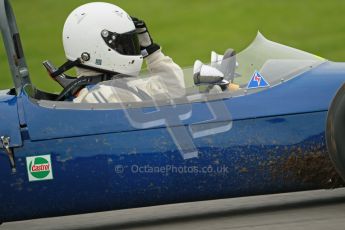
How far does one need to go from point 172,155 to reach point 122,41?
99 centimetres

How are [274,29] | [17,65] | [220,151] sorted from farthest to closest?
[274,29]
[17,65]
[220,151]

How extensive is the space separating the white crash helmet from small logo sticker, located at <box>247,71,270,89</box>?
0.82 m

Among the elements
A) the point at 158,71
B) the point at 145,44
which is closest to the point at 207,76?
the point at 158,71

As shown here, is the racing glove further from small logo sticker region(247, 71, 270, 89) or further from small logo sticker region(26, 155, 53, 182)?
small logo sticker region(26, 155, 53, 182)

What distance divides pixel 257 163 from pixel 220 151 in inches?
9.5

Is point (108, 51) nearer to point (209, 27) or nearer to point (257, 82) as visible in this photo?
point (257, 82)

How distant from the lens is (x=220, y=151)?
6520 mm

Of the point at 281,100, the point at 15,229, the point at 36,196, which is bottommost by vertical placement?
the point at 15,229

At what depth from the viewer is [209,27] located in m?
17.0

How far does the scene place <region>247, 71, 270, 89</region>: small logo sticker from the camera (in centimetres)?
673

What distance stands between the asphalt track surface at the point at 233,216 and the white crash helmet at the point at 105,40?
3.46 feet

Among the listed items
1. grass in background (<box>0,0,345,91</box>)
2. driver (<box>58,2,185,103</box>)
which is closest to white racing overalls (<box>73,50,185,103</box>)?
driver (<box>58,2,185,103</box>)

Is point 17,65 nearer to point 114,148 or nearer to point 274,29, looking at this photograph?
point 114,148

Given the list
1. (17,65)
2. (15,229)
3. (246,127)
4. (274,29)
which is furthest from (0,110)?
(274,29)
